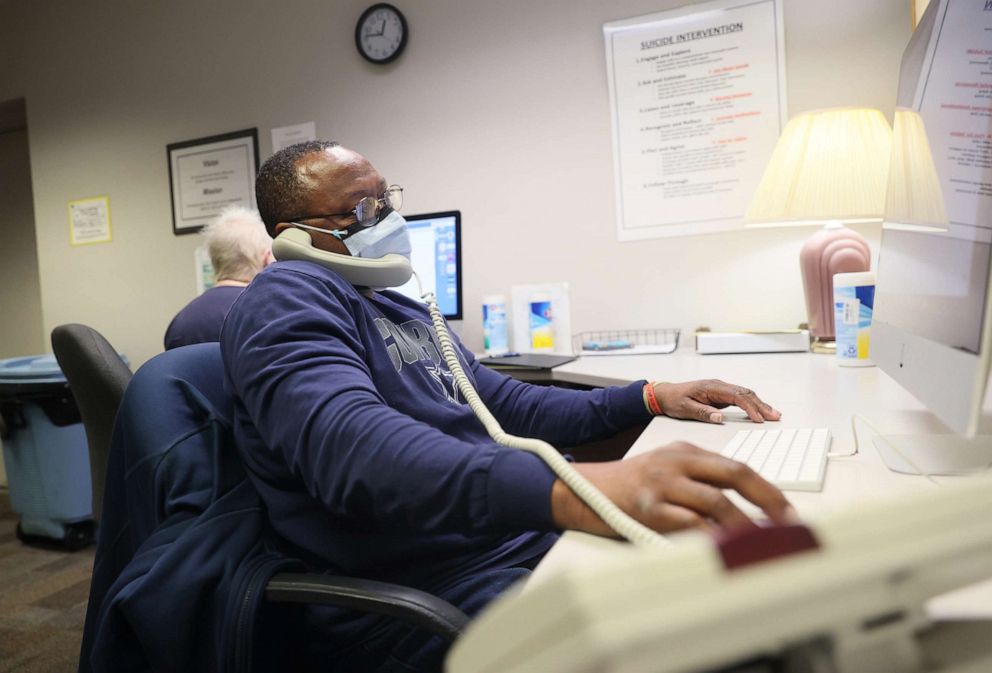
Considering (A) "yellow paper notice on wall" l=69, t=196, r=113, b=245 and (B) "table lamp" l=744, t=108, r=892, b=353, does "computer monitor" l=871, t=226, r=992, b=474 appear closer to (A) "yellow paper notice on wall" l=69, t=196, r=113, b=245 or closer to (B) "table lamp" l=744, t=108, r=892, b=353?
(B) "table lamp" l=744, t=108, r=892, b=353

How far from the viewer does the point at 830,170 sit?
1723 millimetres

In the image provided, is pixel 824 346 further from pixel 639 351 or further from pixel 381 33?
pixel 381 33

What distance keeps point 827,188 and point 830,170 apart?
5 cm

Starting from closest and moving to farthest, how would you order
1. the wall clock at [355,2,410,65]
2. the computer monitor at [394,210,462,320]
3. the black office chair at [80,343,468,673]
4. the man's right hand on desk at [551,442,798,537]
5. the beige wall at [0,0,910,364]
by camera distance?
1. the man's right hand on desk at [551,442,798,537]
2. the black office chair at [80,343,468,673]
3. the beige wall at [0,0,910,364]
4. the computer monitor at [394,210,462,320]
5. the wall clock at [355,2,410,65]

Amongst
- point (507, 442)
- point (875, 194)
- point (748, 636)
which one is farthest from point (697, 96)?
point (748, 636)

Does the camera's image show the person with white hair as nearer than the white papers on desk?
No

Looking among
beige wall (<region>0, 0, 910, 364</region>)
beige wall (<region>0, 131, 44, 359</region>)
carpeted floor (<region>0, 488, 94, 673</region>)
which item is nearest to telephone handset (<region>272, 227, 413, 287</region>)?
beige wall (<region>0, 0, 910, 364</region>)

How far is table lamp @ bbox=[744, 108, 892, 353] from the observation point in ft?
5.58

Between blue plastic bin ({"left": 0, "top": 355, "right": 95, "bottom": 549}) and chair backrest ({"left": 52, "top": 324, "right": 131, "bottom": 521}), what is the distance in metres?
1.16

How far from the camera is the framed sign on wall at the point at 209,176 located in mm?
2949

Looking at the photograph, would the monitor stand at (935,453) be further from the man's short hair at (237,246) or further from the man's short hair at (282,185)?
the man's short hair at (237,246)

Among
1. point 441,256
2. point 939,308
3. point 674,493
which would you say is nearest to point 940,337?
point 939,308

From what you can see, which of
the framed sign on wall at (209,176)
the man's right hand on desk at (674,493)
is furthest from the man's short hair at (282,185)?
the framed sign on wall at (209,176)

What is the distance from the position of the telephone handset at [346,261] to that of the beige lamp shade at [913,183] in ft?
2.51
